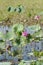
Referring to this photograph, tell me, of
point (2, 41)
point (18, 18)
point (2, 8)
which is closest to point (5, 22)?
point (18, 18)

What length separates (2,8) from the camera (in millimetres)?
5055

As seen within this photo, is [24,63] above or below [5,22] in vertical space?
below

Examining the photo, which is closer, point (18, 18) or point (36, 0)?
point (18, 18)

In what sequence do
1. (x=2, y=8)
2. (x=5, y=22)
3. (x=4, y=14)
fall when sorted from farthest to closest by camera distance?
1. (x=2, y=8)
2. (x=4, y=14)
3. (x=5, y=22)

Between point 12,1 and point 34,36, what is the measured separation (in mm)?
4750

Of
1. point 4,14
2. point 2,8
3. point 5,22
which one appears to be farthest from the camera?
point 2,8

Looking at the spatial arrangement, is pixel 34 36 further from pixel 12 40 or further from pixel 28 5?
pixel 28 5

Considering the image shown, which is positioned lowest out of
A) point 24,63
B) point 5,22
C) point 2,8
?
point 24,63

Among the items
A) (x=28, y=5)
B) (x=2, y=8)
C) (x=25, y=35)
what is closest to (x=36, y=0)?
(x=28, y=5)

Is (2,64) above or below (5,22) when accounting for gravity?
below

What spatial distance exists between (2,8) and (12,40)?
176 inches

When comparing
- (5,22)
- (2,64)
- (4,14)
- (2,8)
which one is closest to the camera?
(2,64)

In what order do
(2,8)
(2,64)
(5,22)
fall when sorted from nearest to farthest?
(2,64) < (5,22) < (2,8)

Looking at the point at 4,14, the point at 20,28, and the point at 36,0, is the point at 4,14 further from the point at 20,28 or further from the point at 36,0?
the point at 20,28
